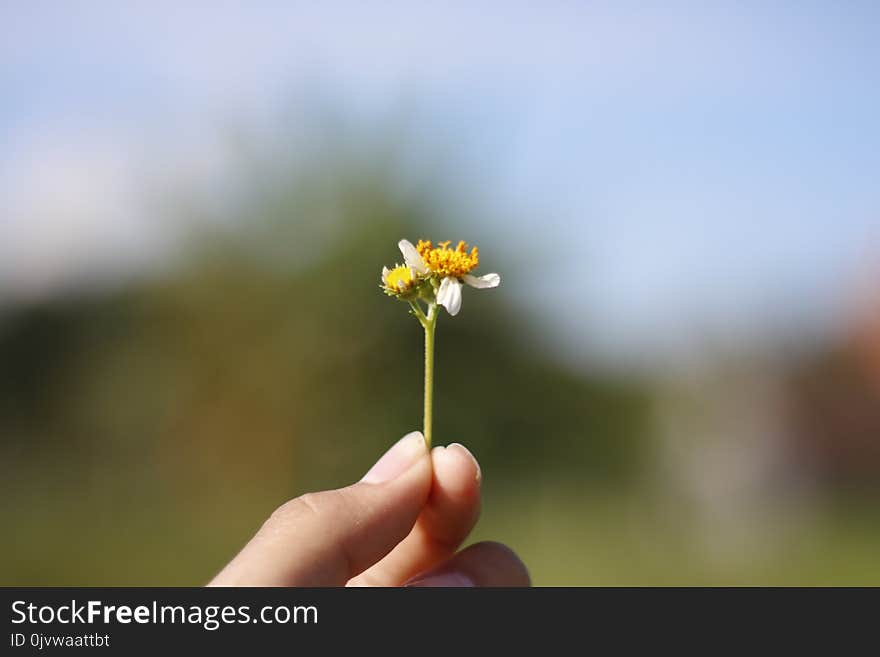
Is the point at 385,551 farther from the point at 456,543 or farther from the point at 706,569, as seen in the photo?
the point at 706,569

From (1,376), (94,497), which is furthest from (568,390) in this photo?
(1,376)

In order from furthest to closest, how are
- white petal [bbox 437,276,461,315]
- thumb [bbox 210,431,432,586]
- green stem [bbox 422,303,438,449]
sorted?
white petal [bbox 437,276,461,315] → green stem [bbox 422,303,438,449] → thumb [bbox 210,431,432,586]

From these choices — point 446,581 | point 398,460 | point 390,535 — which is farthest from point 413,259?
point 446,581

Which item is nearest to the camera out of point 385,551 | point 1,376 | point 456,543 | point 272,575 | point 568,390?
point 272,575

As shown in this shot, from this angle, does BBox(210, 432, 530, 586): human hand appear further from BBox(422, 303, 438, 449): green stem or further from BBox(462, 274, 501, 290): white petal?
BBox(462, 274, 501, 290): white petal

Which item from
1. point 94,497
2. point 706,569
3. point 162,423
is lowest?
point 706,569

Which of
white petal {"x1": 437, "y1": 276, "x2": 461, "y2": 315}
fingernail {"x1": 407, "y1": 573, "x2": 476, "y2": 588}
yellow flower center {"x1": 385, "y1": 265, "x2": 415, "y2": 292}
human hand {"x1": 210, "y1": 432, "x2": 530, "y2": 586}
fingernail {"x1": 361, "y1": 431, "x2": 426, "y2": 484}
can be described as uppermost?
yellow flower center {"x1": 385, "y1": 265, "x2": 415, "y2": 292}

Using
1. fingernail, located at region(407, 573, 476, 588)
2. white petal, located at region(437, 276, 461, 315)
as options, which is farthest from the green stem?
fingernail, located at region(407, 573, 476, 588)
